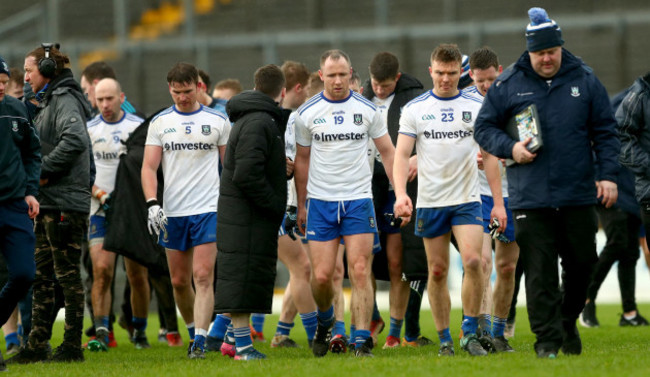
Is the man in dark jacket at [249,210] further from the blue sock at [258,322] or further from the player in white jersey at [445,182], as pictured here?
the blue sock at [258,322]

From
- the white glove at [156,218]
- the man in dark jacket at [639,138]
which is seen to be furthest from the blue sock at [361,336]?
the man in dark jacket at [639,138]

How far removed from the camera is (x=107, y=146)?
454 inches

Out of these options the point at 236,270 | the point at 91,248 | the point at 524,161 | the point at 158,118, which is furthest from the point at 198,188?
the point at 524,161

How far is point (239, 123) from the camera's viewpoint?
347 inches

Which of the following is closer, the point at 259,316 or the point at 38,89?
the point at 38,89

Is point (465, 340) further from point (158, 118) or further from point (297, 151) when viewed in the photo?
point (158, 118)

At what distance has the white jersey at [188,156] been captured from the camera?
32.0 ft

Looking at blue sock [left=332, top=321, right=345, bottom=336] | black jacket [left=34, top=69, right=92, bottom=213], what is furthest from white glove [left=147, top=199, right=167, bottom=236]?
blue sock [left=332, top=321, right=345, bottom=336]

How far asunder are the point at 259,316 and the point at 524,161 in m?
5.07

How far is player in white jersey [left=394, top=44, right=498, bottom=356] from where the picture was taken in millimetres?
8805

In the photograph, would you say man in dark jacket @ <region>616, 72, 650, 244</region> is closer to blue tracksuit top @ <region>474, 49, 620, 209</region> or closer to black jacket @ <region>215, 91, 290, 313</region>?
blue tracksuit top @ <region>474, 49, 620, 209</region>

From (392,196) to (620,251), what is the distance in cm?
352

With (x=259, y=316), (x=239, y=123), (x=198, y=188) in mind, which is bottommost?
(x=259, y=316)

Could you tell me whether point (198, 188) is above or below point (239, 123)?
below
